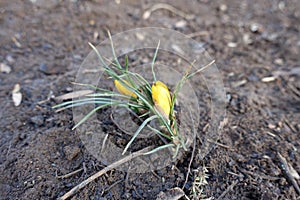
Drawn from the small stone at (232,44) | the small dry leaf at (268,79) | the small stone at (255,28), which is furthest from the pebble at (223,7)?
the small dry leaf at (268,79)

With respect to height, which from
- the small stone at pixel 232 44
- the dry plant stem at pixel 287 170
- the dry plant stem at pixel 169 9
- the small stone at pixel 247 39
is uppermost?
the dry plant stem at pixel 169 9

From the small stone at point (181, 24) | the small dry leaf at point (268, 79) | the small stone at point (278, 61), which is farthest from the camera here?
the small stone at point (181, 24)

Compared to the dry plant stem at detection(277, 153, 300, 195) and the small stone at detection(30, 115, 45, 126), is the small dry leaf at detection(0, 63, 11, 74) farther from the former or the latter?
the dry plant stem at detection(277, 153, 300, 195)

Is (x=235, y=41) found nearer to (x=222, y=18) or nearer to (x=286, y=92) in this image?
(x=222, y=18)

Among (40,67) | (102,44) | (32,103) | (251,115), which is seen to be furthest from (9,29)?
(251,115)

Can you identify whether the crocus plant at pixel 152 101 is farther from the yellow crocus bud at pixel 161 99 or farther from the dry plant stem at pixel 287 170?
the dry plant stem at pixel 287 170

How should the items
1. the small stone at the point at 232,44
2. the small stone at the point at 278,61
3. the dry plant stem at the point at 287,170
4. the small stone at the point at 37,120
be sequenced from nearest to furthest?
the dry plant stem at the point at 287,170 < the small stone at the point at 37,120 < the small stone at the point at 278,61 < the small stone at the point at 232,44
